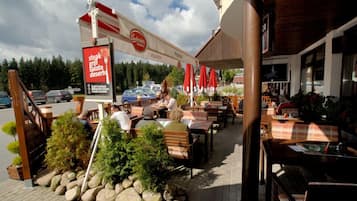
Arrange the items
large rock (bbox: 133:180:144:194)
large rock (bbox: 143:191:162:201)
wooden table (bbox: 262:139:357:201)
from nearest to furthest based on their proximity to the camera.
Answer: wooden table (bbox: 262:139:357:201) < large rock (bbox: 143:191:162:201) < large rock (bbox: 133:180:144:194)

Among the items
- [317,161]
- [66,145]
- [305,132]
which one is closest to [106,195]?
[66,145]

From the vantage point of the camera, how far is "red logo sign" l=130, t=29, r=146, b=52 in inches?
108

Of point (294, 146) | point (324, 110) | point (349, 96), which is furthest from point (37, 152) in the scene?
point (349, 96)

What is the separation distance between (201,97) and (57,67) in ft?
101

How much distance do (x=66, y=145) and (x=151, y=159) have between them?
1617mm

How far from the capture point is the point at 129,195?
240 centimetres

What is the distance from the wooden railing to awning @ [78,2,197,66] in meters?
1.44

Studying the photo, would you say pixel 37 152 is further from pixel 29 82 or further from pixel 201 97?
pixel 29 82

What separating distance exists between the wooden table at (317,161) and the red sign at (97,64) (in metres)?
2.40

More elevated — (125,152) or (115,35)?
(115,35)

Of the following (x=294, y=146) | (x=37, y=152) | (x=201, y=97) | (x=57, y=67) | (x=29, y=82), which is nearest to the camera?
(x=294, y=146)

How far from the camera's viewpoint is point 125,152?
8.65ft

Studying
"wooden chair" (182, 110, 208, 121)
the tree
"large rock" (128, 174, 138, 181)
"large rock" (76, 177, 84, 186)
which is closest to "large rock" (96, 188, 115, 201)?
"large rock" (128, 174, 138, 181)

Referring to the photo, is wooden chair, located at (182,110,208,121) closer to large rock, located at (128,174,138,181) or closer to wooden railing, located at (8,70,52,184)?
large rock, located at (128,174,138,181)
